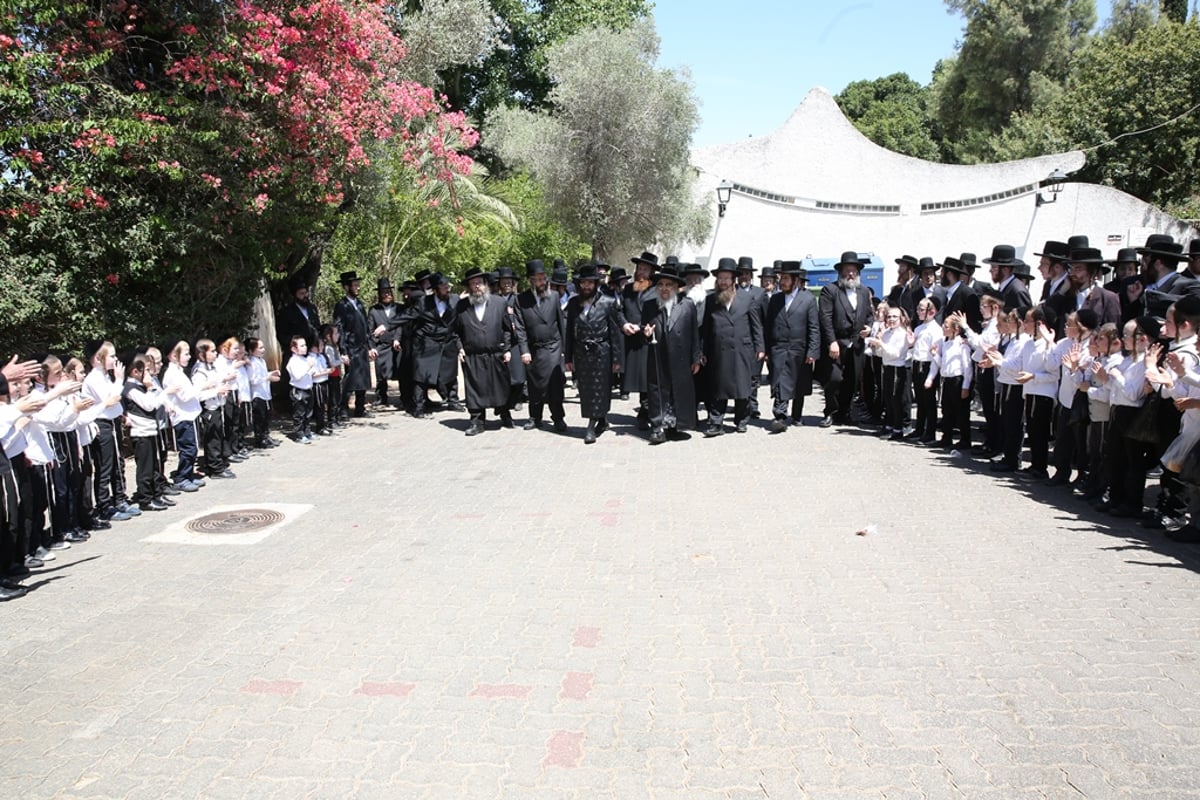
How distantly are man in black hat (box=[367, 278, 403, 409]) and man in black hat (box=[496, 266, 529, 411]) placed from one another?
7.13 ft

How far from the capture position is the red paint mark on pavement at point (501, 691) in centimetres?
438

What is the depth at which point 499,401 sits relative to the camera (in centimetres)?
1208

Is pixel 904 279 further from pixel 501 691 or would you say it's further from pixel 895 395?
pixel 501 691

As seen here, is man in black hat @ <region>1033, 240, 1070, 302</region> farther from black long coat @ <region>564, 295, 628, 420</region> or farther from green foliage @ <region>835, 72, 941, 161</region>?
green foliage @ <region>835, 72, 941, 161</region>

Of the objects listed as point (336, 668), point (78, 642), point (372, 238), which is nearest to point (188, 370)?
point (78, 642)

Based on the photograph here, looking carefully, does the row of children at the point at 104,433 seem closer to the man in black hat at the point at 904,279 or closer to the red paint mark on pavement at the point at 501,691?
the red paint mark on pavement at the point at 501,691

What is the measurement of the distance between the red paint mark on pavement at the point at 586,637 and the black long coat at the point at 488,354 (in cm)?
704

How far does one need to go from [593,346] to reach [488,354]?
1.63 meters

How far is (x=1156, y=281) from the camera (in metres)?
8.80

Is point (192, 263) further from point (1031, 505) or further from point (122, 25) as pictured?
point (1031, 505)

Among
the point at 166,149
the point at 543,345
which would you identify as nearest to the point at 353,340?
the point at 543,345

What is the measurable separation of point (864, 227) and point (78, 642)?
25708mm

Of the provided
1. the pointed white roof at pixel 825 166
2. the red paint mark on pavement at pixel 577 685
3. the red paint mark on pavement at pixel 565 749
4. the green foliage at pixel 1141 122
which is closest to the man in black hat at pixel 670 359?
the red paint mark on pavement at pixel 577 685

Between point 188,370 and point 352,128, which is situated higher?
point 352,128
